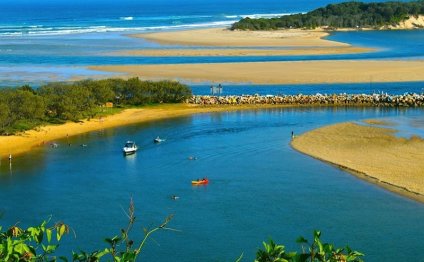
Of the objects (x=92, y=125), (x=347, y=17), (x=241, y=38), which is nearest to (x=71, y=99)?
(x=92, y=125)

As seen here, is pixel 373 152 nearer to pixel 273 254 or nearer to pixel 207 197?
pixel 207 197

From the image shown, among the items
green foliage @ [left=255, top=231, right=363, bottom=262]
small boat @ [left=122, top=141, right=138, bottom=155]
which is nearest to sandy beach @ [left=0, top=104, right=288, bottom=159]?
small boat @ [left=122, top=141, right=138, bottom=155]

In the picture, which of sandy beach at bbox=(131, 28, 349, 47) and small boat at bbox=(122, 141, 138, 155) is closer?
small boat at bbox=(122, 141, 138, 155)

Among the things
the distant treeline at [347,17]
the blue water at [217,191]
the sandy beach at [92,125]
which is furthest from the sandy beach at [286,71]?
the distant treeline at [347,17]

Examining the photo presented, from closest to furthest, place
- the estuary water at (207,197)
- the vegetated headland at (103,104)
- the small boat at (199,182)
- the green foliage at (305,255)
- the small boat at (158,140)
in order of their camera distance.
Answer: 1. the green foliage at (305,255)
2. the estuary water at (207,197)
3. the small boat at (199,182)
4. the small boat at (158,140)
5. the vegetated headland at (103,104)

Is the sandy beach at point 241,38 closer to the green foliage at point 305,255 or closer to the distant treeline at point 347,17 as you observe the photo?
the distant treeline at point 347,17

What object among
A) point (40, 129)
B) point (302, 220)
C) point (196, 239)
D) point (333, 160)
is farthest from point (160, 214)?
point (40, 129)

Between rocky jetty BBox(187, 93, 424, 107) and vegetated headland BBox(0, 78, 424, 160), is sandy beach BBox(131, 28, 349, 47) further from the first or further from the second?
vegetated headland BBox(0, 78, 424, 160)

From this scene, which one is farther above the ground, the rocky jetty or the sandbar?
the sandbar
